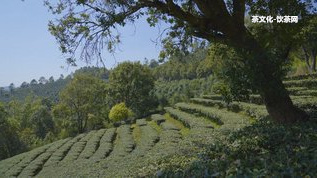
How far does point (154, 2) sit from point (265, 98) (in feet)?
13.6

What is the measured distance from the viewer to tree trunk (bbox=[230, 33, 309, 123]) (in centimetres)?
793

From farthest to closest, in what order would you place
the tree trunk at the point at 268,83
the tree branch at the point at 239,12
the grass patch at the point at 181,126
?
the grass patch at the point at 181,126 < the tree branch at the point at 239,12 < the tree trunk at the point at 268,83

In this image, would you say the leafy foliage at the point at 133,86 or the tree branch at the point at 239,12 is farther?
the leafy foliage at the point at 133,86

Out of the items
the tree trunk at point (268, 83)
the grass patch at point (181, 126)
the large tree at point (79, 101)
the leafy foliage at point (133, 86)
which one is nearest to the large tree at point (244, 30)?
the tree trunk at point (268, 83)

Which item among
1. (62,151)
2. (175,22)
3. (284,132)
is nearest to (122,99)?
Answer: (62,151)

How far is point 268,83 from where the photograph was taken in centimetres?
811

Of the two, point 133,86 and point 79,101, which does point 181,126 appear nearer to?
point 79,101

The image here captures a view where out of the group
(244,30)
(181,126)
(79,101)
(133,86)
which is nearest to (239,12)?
(244,30)

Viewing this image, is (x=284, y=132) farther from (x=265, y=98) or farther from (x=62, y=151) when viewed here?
(x=62, y=151)

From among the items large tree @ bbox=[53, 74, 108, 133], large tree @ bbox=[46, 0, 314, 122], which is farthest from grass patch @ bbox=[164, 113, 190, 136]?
large tree @ bbox=[53, 74, 108, 133]

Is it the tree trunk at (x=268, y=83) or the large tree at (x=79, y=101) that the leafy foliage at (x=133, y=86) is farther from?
the tree trunk at (x=268, y=83)

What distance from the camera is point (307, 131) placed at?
6.98 meters

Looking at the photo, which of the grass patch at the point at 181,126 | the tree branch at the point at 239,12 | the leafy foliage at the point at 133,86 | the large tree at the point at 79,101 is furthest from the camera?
the leafy foliage at the point at 133,86

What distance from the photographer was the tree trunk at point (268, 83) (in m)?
7.93
